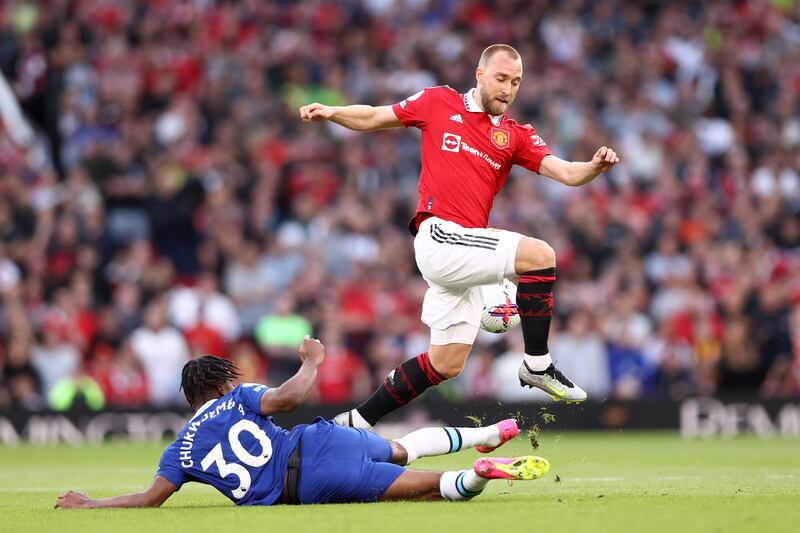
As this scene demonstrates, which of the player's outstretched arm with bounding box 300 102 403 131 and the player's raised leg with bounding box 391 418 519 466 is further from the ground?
the player's outstretched arm with bounding box 300 102 403 131

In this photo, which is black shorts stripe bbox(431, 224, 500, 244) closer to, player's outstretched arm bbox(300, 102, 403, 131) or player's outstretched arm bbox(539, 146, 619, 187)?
player's outstretched arm bbox(539, 146, 619, 187)

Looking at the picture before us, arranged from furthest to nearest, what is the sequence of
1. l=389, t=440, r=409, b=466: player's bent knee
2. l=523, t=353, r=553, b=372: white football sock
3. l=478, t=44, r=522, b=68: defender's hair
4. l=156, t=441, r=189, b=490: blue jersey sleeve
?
l=478, t=44, r=522, b=68: defender's hair, l=523, t=353, r=553, b=372: white football sock, l=389, t=440, r=409, b=466: player's bent knee, l=156, t=441, r=189, b=490: blue jersey sleeve

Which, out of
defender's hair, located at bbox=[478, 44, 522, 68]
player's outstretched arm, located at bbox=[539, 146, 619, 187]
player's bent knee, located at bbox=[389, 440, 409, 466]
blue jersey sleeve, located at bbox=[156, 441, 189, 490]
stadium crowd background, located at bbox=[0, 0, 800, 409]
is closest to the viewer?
blue jersey sleeve, located at bbox=[156, 441, 189, 490]

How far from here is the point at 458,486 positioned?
8719 millimetres

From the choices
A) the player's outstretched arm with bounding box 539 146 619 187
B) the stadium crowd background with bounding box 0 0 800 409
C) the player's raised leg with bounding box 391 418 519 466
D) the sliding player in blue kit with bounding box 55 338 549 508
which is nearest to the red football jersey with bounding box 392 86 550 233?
the player's outstretched arm with bounding box 539 146 619 187

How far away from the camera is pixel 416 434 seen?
9.31 m

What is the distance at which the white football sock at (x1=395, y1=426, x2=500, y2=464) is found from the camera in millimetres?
9203

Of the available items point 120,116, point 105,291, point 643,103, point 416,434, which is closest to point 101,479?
point 416,434

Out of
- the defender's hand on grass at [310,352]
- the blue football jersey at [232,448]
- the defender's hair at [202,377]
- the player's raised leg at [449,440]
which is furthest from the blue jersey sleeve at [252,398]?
the player's raised leg at [449,440]

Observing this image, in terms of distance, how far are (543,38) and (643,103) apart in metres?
2.26

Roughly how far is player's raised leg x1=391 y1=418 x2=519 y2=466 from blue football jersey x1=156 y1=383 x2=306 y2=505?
921mm

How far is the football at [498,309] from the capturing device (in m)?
9.95

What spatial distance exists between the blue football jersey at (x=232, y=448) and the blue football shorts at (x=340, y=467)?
0.45 feet

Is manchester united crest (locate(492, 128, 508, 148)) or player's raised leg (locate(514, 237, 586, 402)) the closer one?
player's raised leg (locate(514, 237, 586, 402))
